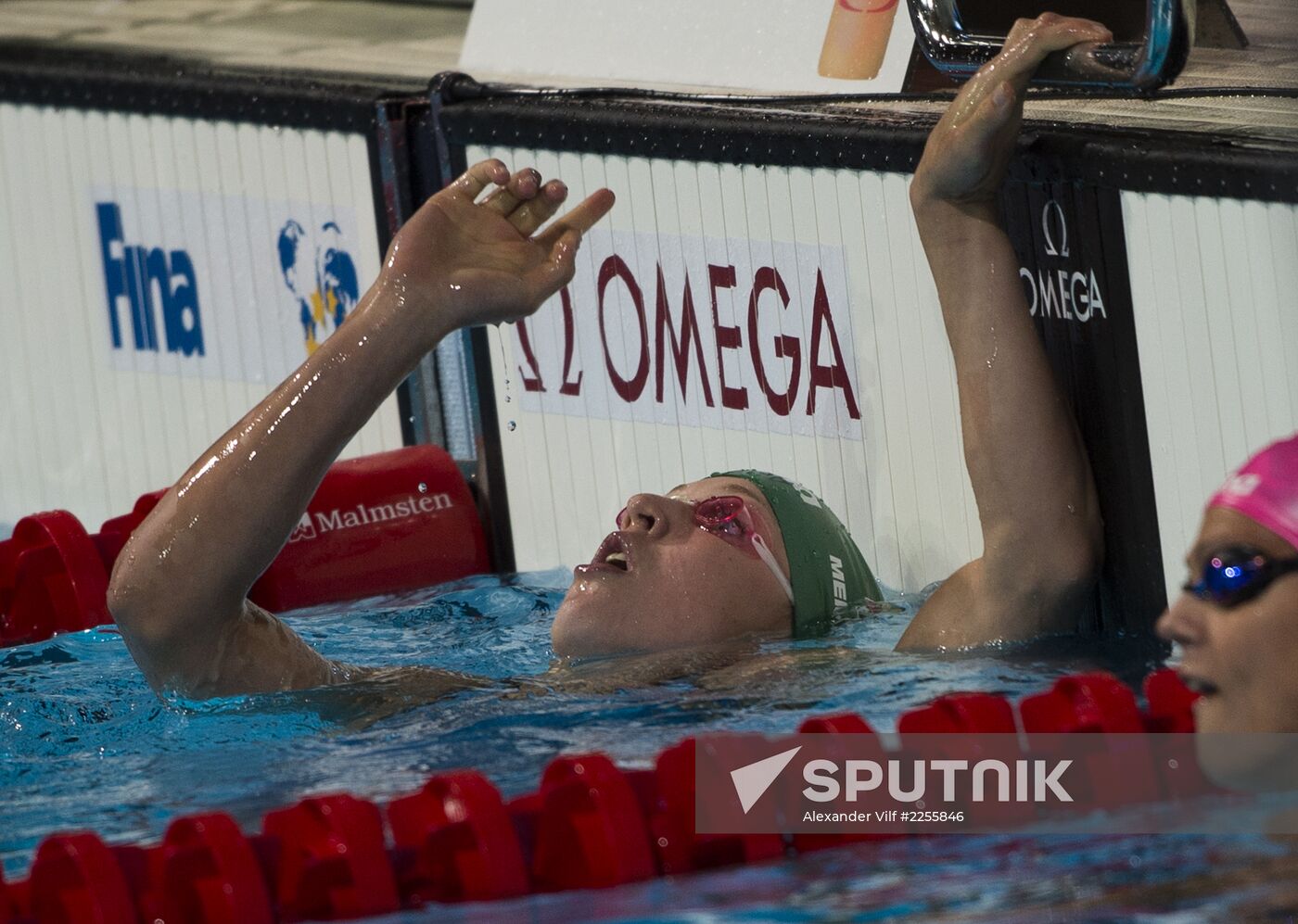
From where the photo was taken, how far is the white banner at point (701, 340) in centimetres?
292

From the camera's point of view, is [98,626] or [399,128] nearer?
[98,626]

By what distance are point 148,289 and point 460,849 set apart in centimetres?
256

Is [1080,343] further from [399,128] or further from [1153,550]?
[399,128]

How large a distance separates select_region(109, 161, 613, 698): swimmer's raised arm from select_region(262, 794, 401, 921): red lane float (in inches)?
22.3

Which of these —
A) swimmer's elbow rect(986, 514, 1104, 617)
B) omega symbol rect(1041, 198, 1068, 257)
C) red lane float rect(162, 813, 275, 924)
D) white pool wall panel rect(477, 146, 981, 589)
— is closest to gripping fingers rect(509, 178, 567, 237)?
white pool wall panel rect(477, 146, 981, 589)

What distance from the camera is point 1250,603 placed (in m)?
1.58

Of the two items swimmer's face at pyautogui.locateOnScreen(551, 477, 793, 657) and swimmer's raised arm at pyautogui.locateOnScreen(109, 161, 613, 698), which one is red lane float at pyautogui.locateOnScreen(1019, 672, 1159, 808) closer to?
swimmer's face at pyautogui.locateOnScreen(551, 477, 793, 657)

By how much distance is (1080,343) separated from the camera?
247cm

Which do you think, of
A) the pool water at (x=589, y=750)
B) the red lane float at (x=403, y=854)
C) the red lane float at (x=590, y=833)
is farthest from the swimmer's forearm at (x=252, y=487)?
the red lane float at (x=590, y=833)

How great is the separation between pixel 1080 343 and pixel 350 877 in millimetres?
1171

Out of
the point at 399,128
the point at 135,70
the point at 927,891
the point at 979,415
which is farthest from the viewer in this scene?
the point at 135,70

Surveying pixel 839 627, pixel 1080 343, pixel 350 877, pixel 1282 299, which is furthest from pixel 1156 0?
pixel 350 877

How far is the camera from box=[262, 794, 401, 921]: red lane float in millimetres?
1763

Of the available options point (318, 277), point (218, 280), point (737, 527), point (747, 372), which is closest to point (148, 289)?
point (218, 280)
